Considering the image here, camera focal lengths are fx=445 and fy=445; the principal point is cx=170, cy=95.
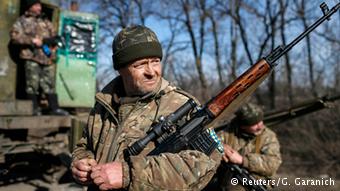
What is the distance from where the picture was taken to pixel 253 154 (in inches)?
169

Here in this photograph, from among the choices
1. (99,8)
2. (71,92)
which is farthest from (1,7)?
(99,8)

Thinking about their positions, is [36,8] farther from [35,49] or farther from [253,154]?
[253,154]

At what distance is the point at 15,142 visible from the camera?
6.24 metres

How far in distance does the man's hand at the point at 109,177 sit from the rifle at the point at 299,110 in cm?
374

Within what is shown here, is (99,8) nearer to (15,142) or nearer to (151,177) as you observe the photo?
(15,142)

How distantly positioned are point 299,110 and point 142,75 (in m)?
3.73

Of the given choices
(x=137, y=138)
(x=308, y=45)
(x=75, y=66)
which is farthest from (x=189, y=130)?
(x=308, y=45)

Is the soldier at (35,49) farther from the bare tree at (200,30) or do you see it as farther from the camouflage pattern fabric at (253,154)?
the bare tree at (200,30)

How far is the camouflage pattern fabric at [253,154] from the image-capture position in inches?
164

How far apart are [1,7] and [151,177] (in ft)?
17.8

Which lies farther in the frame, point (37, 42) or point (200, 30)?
point (200, 30)

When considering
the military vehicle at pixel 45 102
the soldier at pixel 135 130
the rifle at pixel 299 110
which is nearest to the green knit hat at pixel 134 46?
the soldier at pixel 135 130

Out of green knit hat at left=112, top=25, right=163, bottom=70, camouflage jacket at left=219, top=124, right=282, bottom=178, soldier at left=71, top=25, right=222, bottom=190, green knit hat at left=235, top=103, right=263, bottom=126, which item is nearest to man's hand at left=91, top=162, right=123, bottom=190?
soldier at left=71, top=25, right=222, bottom=190

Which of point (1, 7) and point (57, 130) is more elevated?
point (1, 7)
